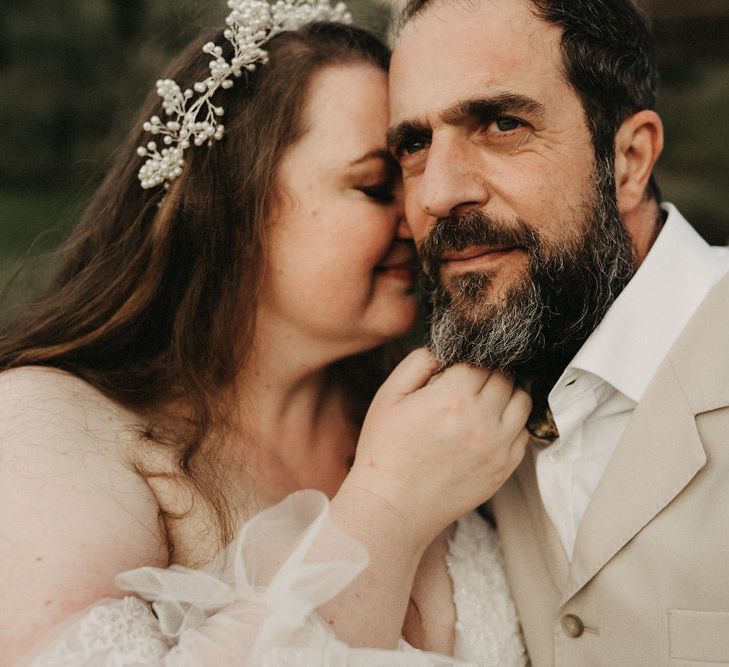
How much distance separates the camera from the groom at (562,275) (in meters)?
1.96

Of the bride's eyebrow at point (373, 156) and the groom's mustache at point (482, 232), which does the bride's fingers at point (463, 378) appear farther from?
the bride's eyebrow at point (373, 156)

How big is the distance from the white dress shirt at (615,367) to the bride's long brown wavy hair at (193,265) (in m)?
1.01

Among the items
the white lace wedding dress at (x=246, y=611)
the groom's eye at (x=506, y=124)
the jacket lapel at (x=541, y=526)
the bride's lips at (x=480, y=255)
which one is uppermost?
the groom's eye at (x=506, y=124)

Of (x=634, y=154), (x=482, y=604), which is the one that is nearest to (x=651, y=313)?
(x=634, y=154)

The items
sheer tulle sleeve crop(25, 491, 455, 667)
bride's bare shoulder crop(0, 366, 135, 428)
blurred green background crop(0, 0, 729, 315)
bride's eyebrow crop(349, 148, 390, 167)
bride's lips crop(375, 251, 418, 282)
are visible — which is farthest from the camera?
blurred green background crop(0, 0, 729, 315)

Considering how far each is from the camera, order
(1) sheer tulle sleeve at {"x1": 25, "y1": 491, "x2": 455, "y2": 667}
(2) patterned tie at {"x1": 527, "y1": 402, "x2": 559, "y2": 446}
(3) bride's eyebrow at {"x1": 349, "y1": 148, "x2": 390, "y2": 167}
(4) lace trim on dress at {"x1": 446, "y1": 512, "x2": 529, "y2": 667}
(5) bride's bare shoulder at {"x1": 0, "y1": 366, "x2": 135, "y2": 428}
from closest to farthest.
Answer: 1. (1) sheer tulle sleeve at {"x1": 25, "y1": 491, "x2": 455, "y2": 667}
2. (5) bride's bare shoulder at {"x1": 0, "y1": 366, "x2": 135, "y2": 428}
3. (4) lace trim on dress at {"x1": 446, "y1": 512, "x2": 529, "y2": 667}
4. (2) patterned tie at {"x1": 527, "y1": 402, "x2": 559, "y2": 446}
5. (3) bride's eyebrow at {"x1": 349, "y1": 148, "x2": 390, "y2": 167}

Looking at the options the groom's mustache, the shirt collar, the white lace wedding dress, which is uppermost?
the groom's mustache

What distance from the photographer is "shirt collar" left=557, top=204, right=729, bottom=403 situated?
2.05 meters

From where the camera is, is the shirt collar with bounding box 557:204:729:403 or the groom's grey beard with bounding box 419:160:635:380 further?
the groom's grey beard with bounding box 419:160:635:380

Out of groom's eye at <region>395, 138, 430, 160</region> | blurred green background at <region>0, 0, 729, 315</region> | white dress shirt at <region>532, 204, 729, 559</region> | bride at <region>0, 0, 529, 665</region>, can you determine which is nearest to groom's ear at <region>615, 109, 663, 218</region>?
white dress shirt at <region>532, 204, 729, 559</region>

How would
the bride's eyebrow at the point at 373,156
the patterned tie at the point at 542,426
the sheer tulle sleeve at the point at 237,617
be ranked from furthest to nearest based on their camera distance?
the bride's eyebrow at the point at 373,156 < the patterned tie at the point at 542,426 < the sheer tulle sleeve at the point at 237,617

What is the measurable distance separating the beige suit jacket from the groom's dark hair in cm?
62

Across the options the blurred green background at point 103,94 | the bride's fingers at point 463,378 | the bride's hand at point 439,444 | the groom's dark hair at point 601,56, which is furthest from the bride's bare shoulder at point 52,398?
the blurred green background at point 103,94

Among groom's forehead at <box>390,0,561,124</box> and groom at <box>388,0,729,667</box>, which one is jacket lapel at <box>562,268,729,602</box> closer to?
groom at <box>388,0,729,667</box>
